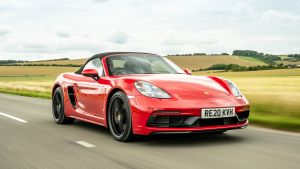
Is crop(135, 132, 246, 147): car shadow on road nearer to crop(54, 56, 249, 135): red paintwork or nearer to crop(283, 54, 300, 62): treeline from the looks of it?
crop(54, 56, 249, 135): red paintwork

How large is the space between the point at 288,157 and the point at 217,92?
59.3 inches

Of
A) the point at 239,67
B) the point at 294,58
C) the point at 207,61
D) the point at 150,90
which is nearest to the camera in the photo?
the point at 150,90

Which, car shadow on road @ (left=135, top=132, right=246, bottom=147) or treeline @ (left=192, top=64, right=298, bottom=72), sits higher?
car shadow on road @ (left=135, top=132, right=246, bottom=147)

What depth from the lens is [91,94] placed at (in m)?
7.61

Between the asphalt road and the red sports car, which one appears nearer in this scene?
the asphalt road

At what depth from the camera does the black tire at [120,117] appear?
6461 millimetres

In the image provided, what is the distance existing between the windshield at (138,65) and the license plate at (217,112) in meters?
1.61

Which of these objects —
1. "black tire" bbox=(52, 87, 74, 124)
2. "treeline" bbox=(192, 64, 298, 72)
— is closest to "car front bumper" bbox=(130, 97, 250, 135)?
"black tire" bbox=(52, 87, 74, 124)

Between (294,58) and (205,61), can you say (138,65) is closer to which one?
(205,61)

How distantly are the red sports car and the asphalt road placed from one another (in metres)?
0.26

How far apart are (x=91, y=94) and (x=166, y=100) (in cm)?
183

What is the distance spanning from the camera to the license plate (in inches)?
241

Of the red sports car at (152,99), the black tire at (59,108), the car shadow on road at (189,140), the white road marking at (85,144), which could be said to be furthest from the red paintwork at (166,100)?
the black tire at (59,108)

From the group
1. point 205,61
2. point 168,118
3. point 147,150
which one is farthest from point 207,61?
point 147,150
